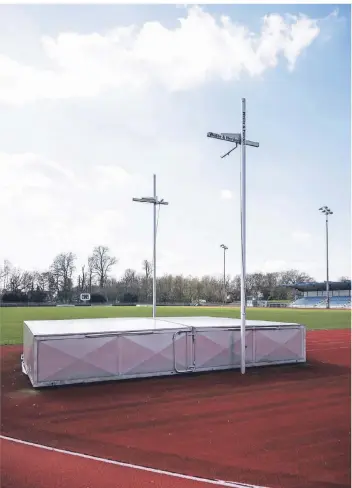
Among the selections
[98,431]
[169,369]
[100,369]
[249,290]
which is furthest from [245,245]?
[249,290]

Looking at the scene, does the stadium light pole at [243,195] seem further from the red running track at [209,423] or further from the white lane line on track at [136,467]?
the white lane line on track at [136,467]

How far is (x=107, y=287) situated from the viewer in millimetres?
97500

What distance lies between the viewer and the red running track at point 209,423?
239 inches

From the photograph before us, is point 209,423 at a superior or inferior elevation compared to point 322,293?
superior

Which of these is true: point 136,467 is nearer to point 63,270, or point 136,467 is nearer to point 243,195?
point 243,195

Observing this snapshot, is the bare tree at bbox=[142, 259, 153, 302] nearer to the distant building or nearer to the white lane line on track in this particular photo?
the distant building

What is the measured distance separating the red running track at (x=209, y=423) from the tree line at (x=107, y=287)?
237 ft

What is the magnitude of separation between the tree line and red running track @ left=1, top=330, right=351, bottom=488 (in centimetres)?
7237

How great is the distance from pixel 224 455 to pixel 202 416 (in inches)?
79.3

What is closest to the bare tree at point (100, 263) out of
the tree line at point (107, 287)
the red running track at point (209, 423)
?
the tree line at point (107, 287)

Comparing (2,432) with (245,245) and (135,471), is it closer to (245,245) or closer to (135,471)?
(135,471)

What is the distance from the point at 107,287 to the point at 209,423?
299 ft

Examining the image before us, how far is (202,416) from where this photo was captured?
8.41m

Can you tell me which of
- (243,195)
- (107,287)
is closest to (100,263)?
(107,287)
